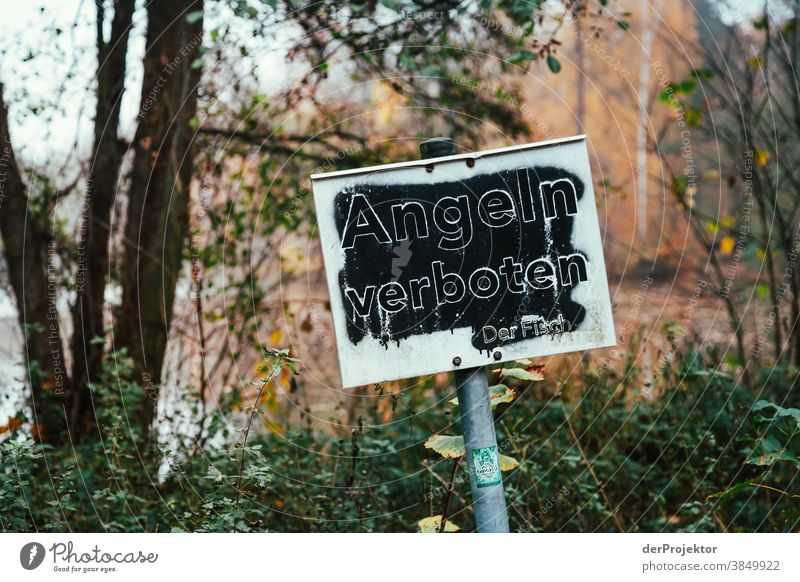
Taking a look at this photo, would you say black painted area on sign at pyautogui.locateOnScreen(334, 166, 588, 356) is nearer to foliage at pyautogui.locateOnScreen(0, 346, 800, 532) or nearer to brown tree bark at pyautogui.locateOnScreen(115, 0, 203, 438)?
foliage at pyautogui.locateOnScreen(0, 346, 800, 532)

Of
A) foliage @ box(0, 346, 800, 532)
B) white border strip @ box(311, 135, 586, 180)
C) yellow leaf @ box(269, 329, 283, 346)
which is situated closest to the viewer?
white border strip @ box(311, 135, 586, 180)

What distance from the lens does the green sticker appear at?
1.95 metres

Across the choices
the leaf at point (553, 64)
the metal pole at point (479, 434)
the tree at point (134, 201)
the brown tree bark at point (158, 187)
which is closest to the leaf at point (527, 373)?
the metal pole at point (479, 434)

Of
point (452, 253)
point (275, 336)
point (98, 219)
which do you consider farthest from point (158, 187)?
point (452, 253)

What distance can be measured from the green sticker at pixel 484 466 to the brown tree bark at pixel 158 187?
2.54 m

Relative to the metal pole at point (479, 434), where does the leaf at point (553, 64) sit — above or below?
above

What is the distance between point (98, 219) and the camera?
4.21 meters

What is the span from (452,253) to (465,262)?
0.13 feet

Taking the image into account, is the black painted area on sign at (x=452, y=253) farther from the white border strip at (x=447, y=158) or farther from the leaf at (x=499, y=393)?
the leaf at (x=499, y=393)

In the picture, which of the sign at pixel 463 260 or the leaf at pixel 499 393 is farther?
the leaf at pixel 499 393

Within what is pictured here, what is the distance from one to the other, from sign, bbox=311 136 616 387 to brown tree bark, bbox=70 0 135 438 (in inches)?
101

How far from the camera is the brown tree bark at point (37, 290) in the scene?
12.8 feet

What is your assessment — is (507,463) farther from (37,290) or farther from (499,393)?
(37,290)

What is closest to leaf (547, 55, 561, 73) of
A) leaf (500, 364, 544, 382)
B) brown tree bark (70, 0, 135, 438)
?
leaf (500, 364, 544, 382)
